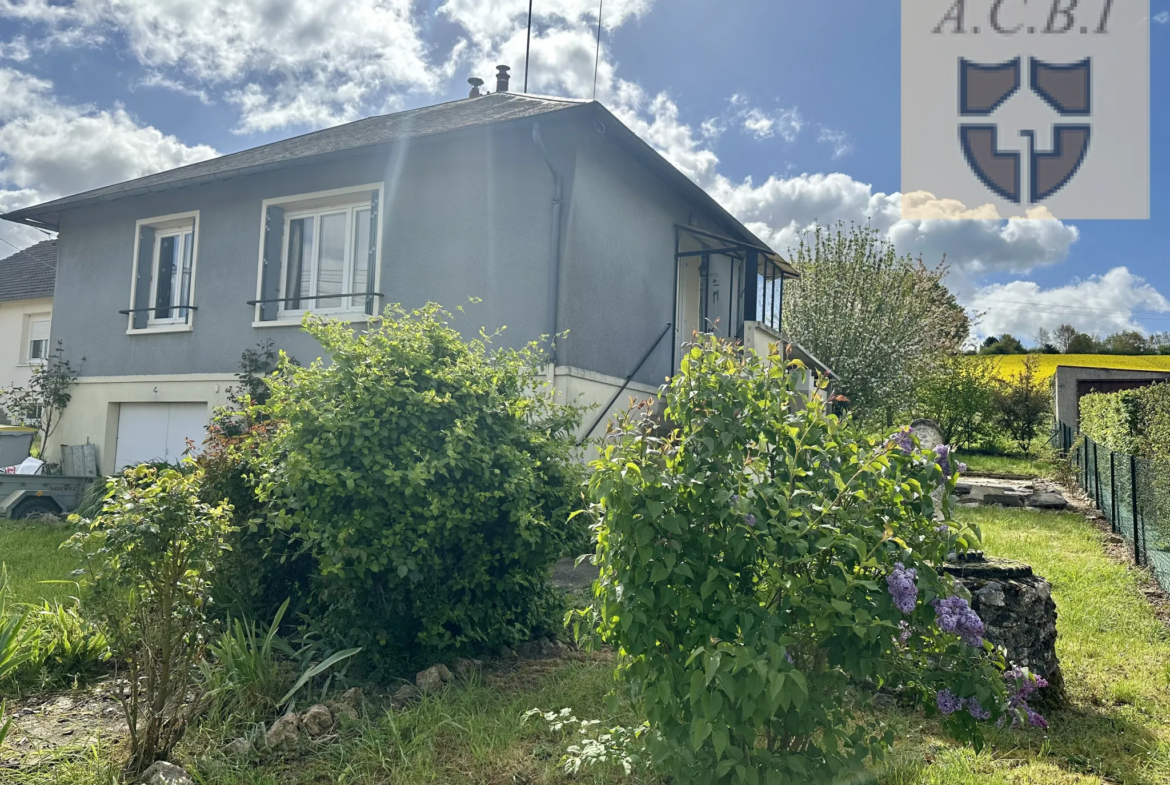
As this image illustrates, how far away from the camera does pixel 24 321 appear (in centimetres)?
2073

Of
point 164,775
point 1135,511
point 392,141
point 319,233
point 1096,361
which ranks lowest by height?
point 164,775

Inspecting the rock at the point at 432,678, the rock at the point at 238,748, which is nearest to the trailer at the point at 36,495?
the rock at the point at 432,678

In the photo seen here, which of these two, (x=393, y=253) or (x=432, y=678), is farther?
(x=393, y=253)

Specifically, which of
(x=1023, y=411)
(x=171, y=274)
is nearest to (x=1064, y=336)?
(x=1023, y=411)

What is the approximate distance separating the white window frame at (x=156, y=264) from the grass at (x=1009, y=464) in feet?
51.3

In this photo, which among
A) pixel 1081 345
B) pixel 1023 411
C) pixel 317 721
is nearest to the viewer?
pixel 317 721

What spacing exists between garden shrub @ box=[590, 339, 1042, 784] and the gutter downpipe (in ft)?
19.4

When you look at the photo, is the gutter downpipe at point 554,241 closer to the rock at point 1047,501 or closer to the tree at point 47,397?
the tree at point 47,397

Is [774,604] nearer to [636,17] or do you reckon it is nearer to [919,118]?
[919,118]

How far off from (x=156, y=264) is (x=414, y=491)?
1015cm

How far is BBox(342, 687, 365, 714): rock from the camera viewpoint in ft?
11.9

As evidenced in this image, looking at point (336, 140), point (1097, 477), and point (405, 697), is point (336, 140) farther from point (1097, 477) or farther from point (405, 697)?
point (1097, 477)

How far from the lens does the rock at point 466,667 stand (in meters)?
4.11

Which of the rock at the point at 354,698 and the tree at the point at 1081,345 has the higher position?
the tree at the point at 1081,345
